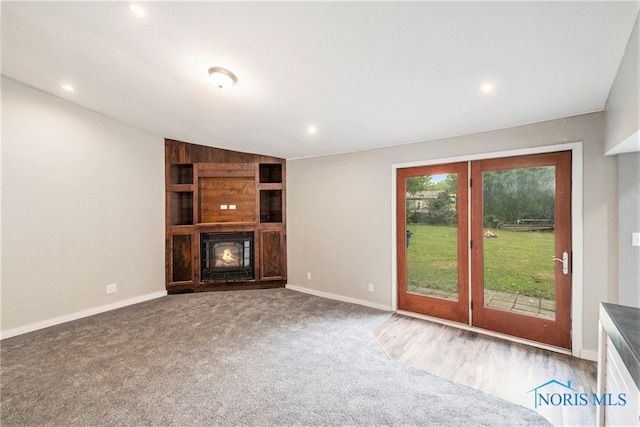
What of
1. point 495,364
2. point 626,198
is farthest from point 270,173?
point 626,198

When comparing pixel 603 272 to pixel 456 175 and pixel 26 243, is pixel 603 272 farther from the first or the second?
pixel 26 243

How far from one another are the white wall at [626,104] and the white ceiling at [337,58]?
7 centimetres

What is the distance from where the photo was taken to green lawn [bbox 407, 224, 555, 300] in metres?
2.76

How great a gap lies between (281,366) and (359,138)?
2.85 m

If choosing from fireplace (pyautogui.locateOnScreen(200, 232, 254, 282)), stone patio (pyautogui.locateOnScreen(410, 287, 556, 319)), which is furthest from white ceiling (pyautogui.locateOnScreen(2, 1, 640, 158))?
fireplace (pyautogui.locateOnScreen(200, 232, 254, 282))

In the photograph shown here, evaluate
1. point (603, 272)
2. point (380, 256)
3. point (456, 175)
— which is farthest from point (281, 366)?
point (603, 272)

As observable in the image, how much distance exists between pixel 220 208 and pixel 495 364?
4.64m

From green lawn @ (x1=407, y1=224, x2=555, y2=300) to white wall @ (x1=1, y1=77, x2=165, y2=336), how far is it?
4.22m

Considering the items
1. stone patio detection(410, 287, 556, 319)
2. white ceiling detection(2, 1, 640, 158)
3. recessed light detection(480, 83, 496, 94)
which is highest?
white ceiling detection(2, 1, 640, 158)

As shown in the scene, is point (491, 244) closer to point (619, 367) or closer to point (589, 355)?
point (589, 355)

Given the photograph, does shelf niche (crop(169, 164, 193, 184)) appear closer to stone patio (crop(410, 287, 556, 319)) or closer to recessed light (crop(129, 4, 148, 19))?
recessed light (crop(129, 4, 148, 19))

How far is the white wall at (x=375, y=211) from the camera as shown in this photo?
2438mm

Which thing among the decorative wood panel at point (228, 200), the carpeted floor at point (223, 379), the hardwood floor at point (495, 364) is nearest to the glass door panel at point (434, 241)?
the hardwood floor at point (495, 364)

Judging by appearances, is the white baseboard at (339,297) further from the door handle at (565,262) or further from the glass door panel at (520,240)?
the door handle at (565,262)
